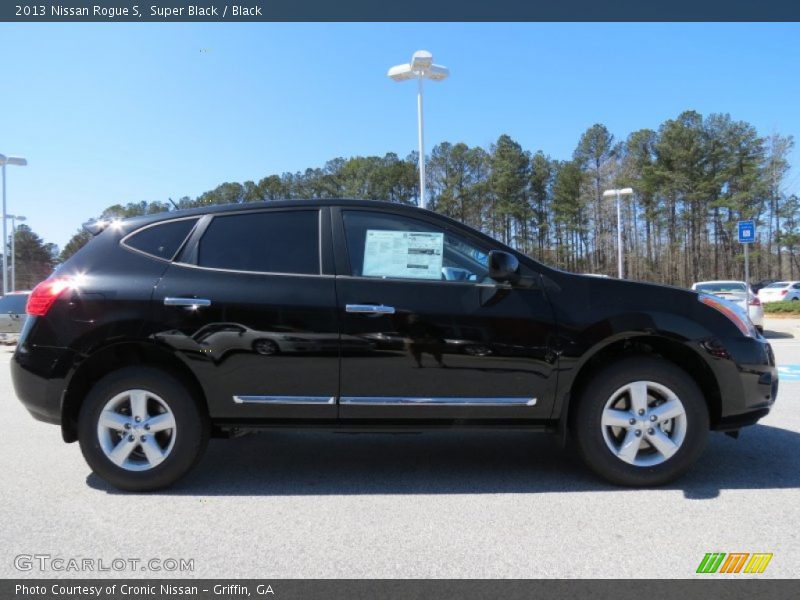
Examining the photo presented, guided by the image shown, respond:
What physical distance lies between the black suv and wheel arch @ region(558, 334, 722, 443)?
0.6 inches

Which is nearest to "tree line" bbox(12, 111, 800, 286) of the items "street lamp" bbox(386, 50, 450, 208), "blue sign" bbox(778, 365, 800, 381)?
"street lamp" bbox(386, 50, 450, 208)

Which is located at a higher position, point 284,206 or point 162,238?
point 284,206

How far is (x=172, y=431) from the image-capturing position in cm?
353

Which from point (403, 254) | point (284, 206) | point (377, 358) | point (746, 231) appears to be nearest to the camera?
point (377, 358)

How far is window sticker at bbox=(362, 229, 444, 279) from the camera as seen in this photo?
3619 mm

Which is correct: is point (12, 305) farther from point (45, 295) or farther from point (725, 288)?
point (725, 288)

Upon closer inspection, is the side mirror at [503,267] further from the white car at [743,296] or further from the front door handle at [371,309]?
the white car at [743,296]

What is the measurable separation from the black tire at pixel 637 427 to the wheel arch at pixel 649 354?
97 millimetres

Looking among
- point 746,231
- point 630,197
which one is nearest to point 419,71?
point 746,231

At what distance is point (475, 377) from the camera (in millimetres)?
3449

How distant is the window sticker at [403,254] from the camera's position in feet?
11.9

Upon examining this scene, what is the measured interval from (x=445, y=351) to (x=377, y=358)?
1.37 ft

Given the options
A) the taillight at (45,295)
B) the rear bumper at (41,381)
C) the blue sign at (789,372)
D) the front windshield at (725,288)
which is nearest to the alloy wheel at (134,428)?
the rear bumper at (41,381)

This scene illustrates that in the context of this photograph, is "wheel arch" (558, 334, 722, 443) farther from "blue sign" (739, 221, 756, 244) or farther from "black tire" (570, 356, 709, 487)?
"blue sign" (739, 221, 756, 244)
